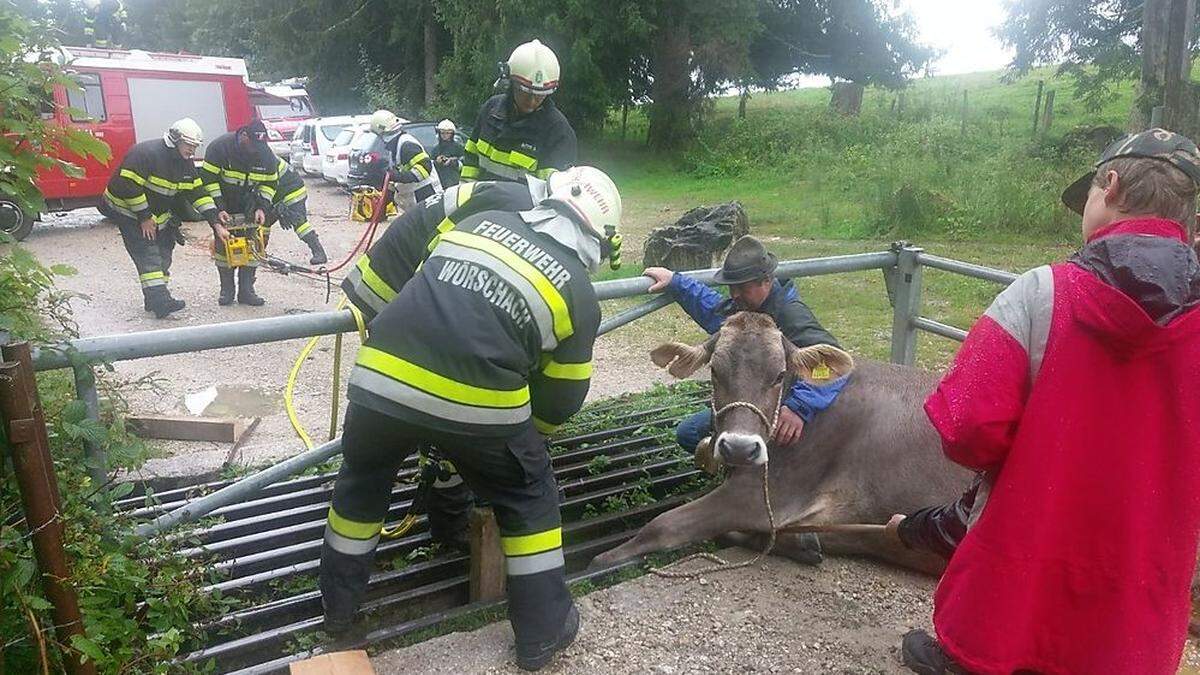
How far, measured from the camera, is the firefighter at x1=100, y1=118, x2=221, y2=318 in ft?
29.1

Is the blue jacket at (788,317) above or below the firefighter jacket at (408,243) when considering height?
below

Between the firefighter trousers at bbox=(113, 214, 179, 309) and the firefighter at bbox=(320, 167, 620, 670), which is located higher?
the firefighter at bbox=(320, 167, 620, 670)

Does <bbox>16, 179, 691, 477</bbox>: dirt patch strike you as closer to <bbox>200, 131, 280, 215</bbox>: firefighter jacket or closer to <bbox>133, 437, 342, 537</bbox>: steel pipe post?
<bbox>133, 437, 342, 537</bbox>: steel pipe post

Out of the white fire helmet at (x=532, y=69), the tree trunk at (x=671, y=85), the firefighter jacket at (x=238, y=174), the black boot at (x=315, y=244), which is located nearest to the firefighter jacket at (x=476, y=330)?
the white fire helmet at (x=532, y=69)

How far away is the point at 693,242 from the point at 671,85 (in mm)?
14382

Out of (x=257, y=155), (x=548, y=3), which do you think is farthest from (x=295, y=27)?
(x=257, y=155)

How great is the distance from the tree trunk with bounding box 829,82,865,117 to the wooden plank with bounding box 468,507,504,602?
2382 centimetres

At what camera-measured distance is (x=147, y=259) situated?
348 inches

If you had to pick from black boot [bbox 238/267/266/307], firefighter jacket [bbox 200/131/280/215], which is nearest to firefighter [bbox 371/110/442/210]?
firefighter jacket [bbox 200/131/280/215]

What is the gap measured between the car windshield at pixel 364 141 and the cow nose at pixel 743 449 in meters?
15.5

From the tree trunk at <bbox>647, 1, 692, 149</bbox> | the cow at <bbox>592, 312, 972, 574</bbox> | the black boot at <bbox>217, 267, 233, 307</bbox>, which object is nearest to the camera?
the cow at <bbox>592, 312, 972, 574</bbox>

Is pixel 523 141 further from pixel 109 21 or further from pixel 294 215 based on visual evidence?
pixel 109 21

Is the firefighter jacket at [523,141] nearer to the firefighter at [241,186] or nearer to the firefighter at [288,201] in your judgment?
the firefighter at [241,186]

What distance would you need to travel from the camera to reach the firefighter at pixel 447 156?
13641 millimetres
